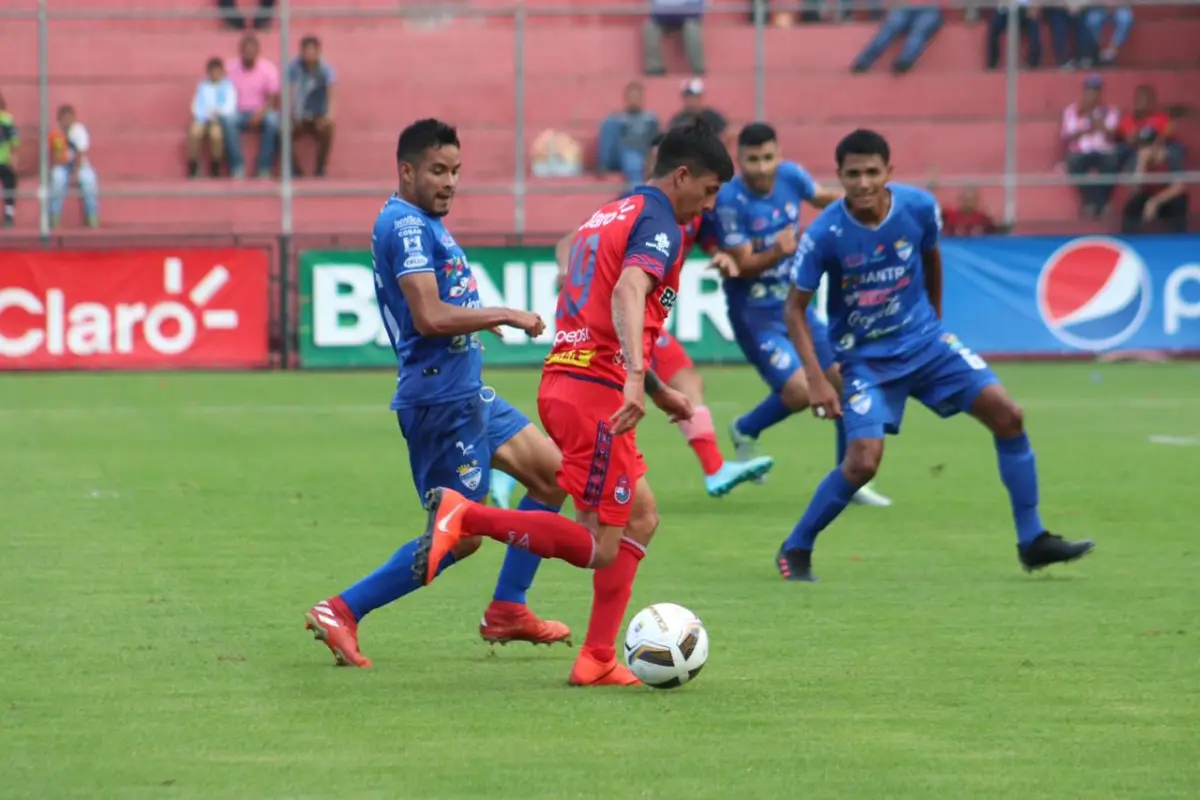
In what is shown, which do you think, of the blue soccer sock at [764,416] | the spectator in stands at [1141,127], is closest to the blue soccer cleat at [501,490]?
the blue soccer sock at [764,416]

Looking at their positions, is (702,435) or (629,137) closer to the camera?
(702,435)

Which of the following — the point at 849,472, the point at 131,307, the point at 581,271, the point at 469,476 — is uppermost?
the point at 581,271

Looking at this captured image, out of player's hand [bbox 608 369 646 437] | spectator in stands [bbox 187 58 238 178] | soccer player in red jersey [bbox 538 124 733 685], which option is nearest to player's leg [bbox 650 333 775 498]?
A: soccer player in red jersey [bbox 538 124 733 685]

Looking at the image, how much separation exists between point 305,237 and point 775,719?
1597 centimetres

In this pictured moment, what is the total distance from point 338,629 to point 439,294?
120 cm

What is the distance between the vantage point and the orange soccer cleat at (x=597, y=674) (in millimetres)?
6828

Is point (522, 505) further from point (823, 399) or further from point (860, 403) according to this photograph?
point (860, 403)

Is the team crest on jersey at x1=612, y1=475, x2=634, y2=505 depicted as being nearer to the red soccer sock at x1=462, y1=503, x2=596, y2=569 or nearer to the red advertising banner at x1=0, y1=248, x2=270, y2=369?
the red soccer sock at x1=462, y1=503, x2=596, y2=569

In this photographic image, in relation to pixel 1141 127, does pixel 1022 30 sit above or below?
above

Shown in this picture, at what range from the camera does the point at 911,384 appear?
30.9ft

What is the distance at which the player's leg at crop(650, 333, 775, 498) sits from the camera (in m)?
11.6

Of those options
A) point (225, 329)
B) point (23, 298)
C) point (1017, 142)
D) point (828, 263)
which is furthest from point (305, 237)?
point (828, 263)

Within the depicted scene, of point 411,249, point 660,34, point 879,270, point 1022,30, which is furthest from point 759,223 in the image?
point 1022,30

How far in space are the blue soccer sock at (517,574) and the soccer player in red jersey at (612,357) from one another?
1.83ft
